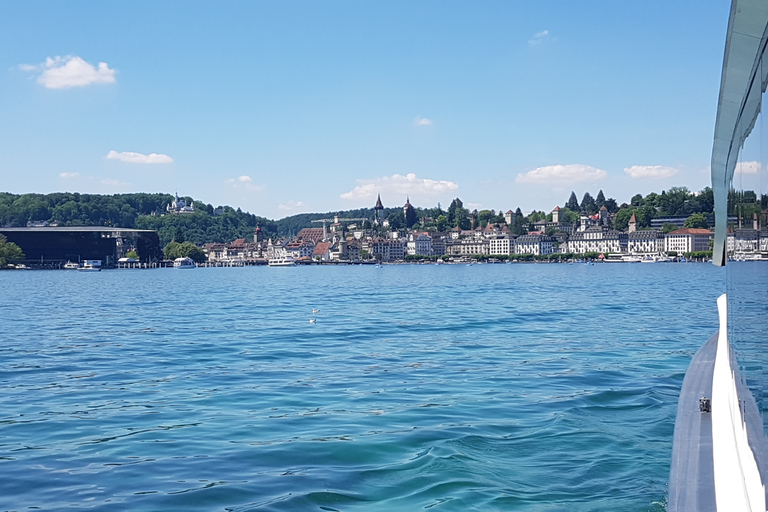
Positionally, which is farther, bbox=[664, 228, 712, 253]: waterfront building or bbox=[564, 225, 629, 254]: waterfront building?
bbox=[564, 225, 629, 254]: waterfront building

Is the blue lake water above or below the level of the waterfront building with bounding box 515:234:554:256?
below

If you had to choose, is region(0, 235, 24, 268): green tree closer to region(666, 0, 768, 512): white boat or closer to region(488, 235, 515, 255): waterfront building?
region(488, 235, 515, 255): waterfront building

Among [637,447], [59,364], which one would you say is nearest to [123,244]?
[59,364]

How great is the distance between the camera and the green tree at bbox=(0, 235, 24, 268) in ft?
466

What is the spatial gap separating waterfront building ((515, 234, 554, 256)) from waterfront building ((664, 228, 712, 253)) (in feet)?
129

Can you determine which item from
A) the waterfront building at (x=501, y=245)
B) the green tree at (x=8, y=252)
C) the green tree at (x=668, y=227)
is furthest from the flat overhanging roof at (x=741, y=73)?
the waterfront building at (x=501, y=245)

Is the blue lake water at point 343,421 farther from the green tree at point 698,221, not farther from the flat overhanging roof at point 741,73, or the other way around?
the green tree at point 698,221

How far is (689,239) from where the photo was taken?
151875 mm

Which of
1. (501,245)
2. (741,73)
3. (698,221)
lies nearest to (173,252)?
(501,245)

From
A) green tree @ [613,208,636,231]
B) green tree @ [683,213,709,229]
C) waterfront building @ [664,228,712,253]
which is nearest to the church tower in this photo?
green tree @ [613,208,636,231]

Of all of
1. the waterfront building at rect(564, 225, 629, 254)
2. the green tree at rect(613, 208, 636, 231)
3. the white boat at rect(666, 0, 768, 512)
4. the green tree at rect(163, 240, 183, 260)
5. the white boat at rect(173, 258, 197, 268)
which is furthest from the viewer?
the green tree at rect(613, 208, 636, 231)

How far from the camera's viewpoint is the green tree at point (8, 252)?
466 feet

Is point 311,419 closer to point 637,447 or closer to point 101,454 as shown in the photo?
point 101,454

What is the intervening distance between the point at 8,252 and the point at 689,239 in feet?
448
